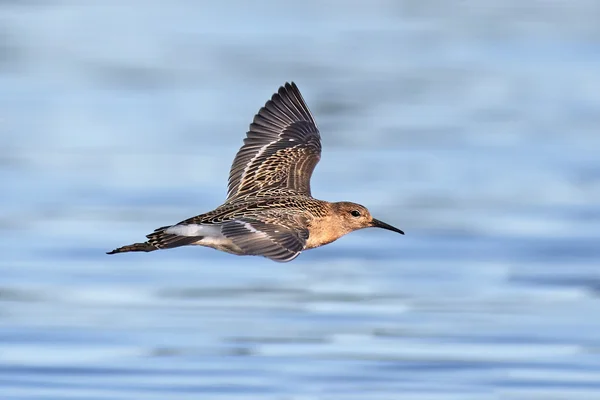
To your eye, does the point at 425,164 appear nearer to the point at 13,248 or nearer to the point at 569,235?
the point at 569,235

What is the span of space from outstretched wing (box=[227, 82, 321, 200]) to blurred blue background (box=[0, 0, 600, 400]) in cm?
151

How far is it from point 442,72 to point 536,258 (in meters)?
9.22

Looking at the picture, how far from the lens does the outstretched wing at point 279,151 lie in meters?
12.5

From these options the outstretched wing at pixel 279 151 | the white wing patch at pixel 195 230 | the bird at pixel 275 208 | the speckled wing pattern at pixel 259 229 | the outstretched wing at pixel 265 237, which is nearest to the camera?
the outstretched wing at pixel 265 237

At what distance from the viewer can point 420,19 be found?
3005cm

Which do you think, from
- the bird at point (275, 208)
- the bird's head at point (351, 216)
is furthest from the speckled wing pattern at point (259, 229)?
the bird's head at point (351, 216)

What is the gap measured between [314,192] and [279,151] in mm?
4725

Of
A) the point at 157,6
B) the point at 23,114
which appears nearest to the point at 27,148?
the point at 23,114

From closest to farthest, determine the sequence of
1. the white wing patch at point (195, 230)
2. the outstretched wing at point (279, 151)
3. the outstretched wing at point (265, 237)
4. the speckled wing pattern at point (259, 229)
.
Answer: the outstretched wing at point (265, 237), the speckled wing pattern at point (259, 229), the white wing patch at point (195, 230), the outstretched wing at point (279, 151)

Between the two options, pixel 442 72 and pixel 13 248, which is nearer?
pixel 13 248

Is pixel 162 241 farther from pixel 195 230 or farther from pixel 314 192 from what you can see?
pixel 314 192

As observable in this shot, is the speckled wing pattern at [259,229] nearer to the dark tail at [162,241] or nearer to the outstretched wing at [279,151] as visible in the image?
the dark tail at [162,241]

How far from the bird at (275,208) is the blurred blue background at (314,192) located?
4.57 feet

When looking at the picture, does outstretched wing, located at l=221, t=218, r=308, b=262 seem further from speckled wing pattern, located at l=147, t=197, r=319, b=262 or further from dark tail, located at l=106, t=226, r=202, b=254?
dark tail, located at l=106, t=226, r=202, b=254
